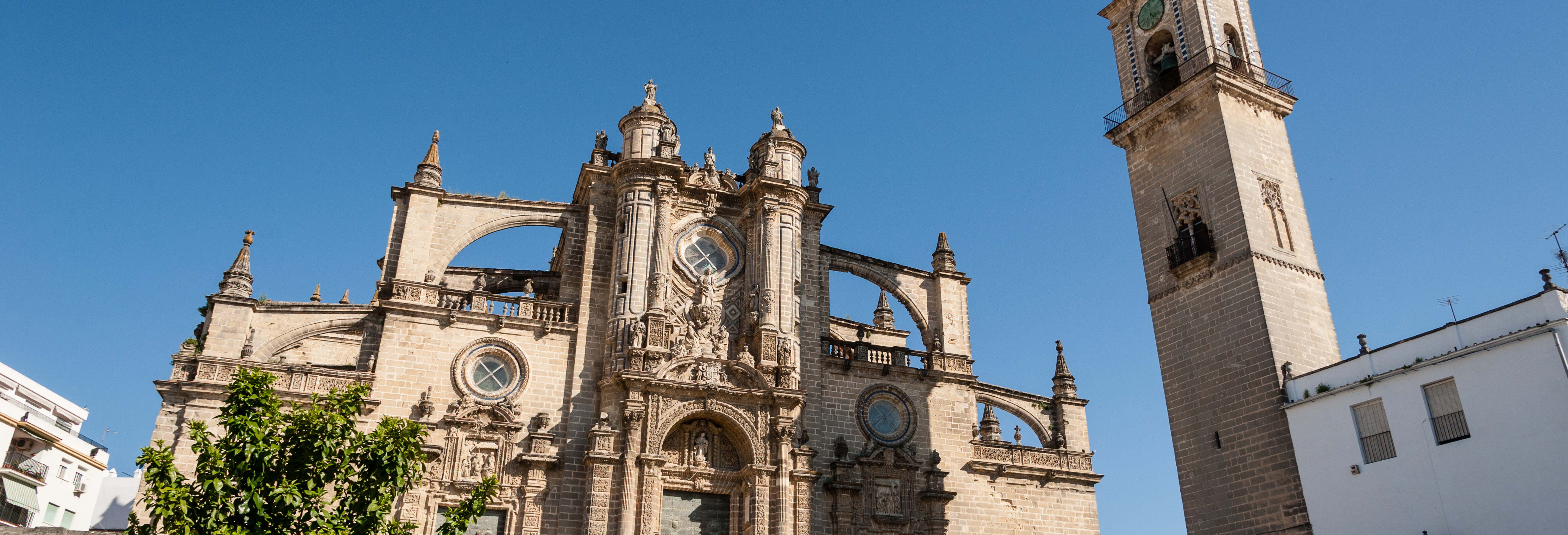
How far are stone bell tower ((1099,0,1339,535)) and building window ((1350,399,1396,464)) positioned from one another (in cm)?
153

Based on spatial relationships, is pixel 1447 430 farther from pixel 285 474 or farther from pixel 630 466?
pixel 285 474

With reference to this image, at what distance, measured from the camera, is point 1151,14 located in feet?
98.4

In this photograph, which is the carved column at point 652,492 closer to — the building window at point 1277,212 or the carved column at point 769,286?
the carved column at point 769,286

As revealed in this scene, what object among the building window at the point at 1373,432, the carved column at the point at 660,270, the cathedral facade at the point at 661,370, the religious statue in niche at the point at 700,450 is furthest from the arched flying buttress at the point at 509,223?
the building window at the point at 1373,432

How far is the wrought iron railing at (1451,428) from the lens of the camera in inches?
764

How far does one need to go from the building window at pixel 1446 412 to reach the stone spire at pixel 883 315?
2164 cm

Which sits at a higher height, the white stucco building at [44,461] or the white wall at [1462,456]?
the white stucco building at [44,461]

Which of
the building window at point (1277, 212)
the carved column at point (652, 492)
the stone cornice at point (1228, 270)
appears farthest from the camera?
the building window at point (1277, 212)

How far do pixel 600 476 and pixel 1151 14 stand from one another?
19.9 metres

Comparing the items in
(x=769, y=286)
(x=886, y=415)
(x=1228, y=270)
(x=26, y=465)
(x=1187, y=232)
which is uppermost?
(x=1187, y=232)

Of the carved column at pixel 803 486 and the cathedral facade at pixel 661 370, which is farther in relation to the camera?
the carved column at pixel 803 486

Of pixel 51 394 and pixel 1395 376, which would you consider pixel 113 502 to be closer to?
pixel 51 394

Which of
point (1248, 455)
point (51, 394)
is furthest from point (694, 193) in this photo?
point (51, 394)

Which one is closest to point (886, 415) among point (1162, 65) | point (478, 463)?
point (478, 463)
